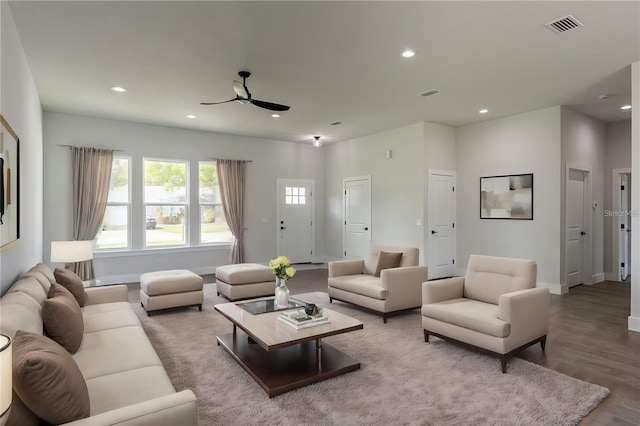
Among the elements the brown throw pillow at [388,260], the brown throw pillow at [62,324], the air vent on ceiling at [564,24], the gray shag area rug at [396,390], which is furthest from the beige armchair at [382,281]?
the brown throw pillow at [62,324]

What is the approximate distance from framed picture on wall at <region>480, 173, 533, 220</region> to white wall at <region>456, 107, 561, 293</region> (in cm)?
8

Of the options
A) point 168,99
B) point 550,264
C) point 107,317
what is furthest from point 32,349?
point 550,264

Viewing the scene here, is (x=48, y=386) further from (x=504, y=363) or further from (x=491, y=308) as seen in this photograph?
(x=491, y=308)

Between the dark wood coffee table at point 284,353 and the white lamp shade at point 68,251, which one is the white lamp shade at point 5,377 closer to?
the dark wood coffee table at point 284,353

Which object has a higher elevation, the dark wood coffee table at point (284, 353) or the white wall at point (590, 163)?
the white wall at point (590, 163)

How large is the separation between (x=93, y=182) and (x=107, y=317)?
3976 mm

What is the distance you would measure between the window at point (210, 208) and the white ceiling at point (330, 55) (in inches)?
71.1

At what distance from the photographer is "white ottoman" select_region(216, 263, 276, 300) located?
5141 millimetres

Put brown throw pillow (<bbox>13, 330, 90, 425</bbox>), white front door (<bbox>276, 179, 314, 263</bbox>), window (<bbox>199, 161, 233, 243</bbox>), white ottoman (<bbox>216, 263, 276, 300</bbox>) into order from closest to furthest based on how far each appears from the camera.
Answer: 1. brown throw pillow (<bbox>13, 330, 90, 425</bbox>)
2. white ottoman (<bbox>216, 263, 276, 300</bbox>)
3. window (<bbox>199, 161, 233, 243</bbox>)
4. white front door (<bbox>276, 179, 314, 263</bbox>)

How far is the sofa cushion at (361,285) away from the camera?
4.31 meters

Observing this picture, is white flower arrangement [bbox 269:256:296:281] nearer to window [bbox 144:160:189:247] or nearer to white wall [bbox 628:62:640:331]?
white wall [bbox 628:62:640:331]

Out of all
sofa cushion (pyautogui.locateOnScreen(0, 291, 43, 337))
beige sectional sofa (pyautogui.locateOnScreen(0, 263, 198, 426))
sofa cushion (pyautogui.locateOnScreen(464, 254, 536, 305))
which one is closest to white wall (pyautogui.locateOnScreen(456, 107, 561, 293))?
sofa cushion (pyautogui.locateOnScreen(464, 254, 536, 305))

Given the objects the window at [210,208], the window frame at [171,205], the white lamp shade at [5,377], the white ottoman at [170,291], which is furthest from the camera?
the window at [210,208]

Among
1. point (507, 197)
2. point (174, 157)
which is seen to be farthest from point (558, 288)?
point (174, 157)
